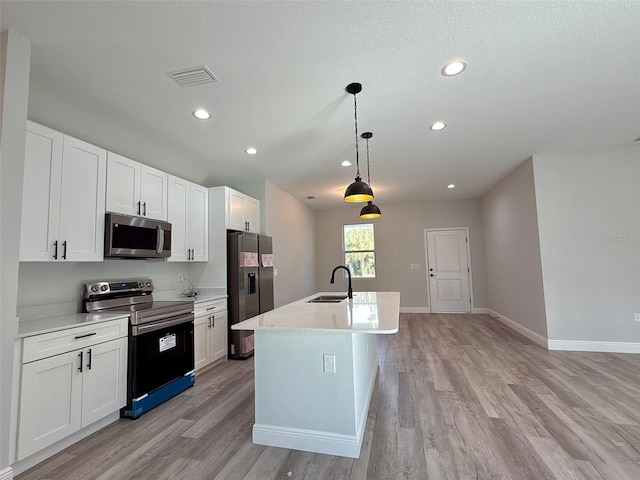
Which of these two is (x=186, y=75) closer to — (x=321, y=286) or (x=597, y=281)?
(x=597, y=281)

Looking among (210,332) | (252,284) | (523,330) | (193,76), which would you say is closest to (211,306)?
(210,332)

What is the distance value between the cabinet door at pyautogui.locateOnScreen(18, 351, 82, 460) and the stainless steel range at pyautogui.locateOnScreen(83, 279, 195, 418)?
42 centimetres

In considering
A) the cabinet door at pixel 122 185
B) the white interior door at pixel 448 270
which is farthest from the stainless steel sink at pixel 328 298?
the white interior door at pixel 448 270

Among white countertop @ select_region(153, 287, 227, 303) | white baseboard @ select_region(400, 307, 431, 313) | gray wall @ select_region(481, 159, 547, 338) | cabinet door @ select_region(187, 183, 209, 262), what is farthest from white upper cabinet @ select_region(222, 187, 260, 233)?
white baseboard @ select_region(400, 307, 431, 313)

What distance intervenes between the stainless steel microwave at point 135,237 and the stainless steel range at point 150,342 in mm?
405

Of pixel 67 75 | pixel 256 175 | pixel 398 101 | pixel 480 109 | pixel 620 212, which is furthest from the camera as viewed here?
pixel 256 175

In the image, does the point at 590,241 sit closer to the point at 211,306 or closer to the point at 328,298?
the point at 328,298

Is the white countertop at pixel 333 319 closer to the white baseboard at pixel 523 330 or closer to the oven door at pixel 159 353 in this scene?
the oven door at pixel 159 353

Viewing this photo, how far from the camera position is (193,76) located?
88.8 inches

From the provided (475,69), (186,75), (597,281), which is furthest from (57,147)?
(597,281)

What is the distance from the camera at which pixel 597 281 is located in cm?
397

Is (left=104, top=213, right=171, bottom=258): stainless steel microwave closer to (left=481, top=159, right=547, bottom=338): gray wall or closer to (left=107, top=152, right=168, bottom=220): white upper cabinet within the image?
(left=107, top=152, right=168, bottom=220): white upper cabinet

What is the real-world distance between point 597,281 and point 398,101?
3.68m

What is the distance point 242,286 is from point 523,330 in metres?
4.48
